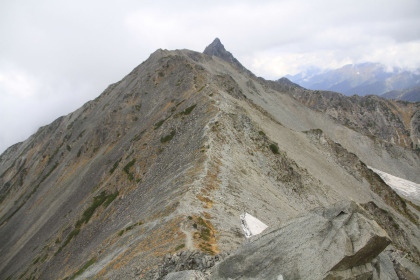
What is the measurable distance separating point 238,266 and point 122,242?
16.1m

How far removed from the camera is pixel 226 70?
171m

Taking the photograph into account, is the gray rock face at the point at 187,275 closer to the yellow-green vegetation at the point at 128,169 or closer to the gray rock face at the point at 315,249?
the gray rock face at the point at 315,249

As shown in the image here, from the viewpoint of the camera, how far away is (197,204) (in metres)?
25.6

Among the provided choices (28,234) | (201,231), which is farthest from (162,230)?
(28,234)

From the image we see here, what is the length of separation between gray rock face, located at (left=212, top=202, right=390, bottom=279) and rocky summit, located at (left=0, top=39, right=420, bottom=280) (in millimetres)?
56

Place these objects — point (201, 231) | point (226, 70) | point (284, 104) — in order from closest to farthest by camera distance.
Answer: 1. point (201, 231)
2. point (284, 104)
3. point (226, 70)

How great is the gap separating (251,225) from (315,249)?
41.0 feet

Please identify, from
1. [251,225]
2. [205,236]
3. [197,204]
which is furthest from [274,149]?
[205,236]

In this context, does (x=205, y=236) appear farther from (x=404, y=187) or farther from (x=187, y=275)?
(x=404, y=187)

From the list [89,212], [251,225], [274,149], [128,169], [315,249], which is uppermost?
[128,169]

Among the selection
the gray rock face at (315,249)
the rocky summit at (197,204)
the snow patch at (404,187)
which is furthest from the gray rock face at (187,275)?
the snow patch at (404,187)

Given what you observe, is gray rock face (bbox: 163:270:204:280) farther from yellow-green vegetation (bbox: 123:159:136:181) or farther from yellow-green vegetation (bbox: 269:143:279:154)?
yellow-green vegetation (bbox: 123:159:136:181)

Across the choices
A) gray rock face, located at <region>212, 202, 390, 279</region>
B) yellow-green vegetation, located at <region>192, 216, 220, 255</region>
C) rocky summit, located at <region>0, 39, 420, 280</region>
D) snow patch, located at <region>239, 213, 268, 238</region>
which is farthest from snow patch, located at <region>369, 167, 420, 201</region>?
gray rock face, located at <region>212, 202, 390, 279</region>

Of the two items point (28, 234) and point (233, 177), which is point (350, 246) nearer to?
point (233, 177)
